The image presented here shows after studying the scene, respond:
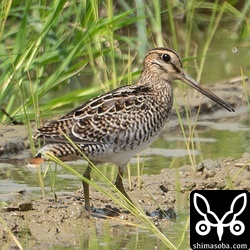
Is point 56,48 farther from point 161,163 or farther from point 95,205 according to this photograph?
point 95,205

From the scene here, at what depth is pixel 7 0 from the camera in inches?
356

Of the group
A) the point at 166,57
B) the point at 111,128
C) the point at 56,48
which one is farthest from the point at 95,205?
the point at 56,48

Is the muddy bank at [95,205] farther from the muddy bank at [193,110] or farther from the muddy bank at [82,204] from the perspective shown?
the muddy bank at [193,110]

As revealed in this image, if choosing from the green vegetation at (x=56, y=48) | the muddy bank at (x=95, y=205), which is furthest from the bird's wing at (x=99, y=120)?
the green vegetation at (x=56, y=48)

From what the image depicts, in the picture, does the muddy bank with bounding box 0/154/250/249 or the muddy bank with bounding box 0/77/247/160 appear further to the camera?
the muddy bank with bounding box 0/77/247/160

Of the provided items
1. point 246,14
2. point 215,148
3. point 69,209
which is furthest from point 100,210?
point 246,14

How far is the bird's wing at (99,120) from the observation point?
298 inches

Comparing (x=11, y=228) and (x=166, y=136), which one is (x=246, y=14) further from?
(x=11, y=228)

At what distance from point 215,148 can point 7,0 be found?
2.04 metres

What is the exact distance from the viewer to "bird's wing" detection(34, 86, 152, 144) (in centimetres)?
757

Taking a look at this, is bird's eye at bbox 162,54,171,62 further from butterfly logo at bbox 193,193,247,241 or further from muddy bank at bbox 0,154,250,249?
butterfly logo at bbox 193,193,247,241

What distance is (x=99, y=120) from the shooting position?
25.1ft

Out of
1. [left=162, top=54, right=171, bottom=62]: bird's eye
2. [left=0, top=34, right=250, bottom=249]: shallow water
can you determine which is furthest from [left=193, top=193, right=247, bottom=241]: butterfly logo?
[left=162, top=54, right=171, bottom=62]: bird's eye

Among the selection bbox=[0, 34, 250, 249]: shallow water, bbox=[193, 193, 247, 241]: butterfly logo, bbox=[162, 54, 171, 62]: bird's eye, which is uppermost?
bbox=[162, 54, 171, 62]: bird's eye
